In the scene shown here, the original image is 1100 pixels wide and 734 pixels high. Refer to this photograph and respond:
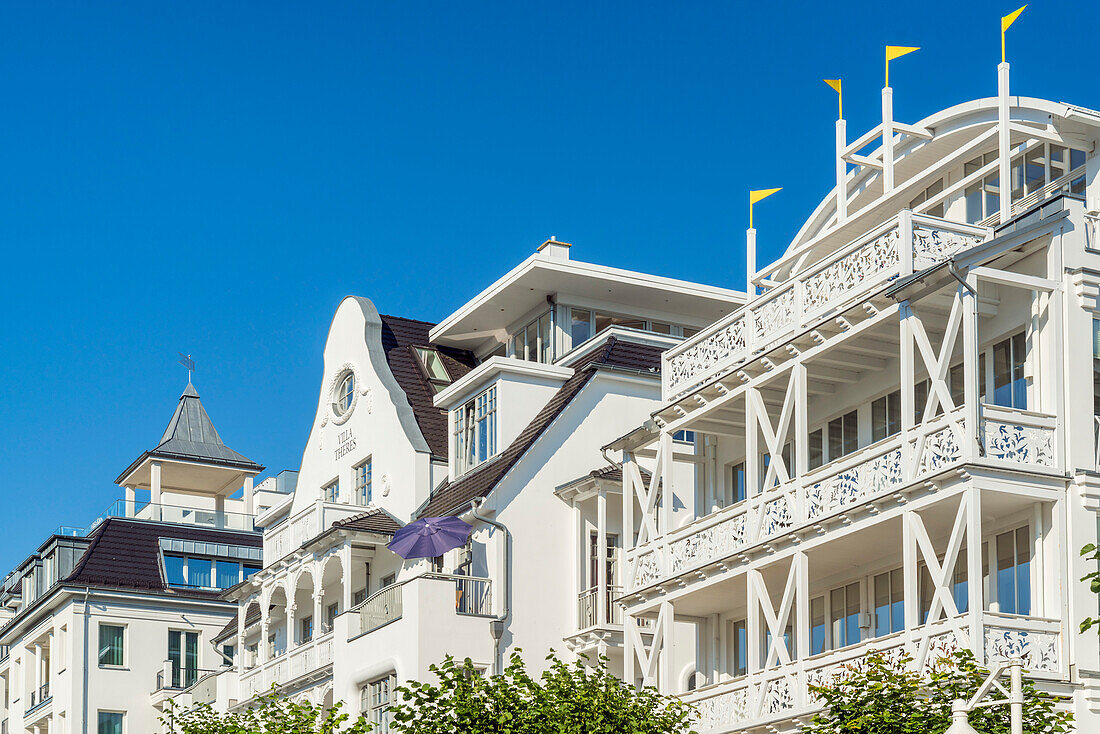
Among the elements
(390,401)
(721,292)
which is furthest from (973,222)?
(390,401)

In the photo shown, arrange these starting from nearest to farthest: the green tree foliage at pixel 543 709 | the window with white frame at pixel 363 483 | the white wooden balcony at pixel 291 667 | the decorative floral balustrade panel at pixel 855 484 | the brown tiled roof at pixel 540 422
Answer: the decorative floral balustrade panel at pixel 855 484 → the green tree foliage at pixel 543 709 → the brown tiled roof at pixel 540 422 → the white wooden balcony at pixel 291 667 → the window with white frame at pixel 363 483

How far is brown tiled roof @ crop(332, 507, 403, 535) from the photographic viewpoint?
42.5m

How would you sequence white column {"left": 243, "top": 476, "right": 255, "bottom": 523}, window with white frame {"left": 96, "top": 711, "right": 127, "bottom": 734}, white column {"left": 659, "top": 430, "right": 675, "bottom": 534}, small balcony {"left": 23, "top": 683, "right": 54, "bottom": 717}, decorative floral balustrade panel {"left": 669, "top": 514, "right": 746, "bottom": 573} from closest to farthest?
decorative floral balustrade panel {"left": 669, "top": 514, "right": 746, "bottom": 573} < white column {"left": 659, "top": 430, "right": 675, "bottom": 534} < window with white frame {"left": 96, "top": 711, "right": 127, "bottom": 734} < small balcony {"left": 23, "top": 683, "right": 54, "bottom": 717} < white column {"left": 243, "top": 476, "right": 255, "bottom": 523}

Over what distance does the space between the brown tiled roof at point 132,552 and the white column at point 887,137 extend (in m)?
37.7

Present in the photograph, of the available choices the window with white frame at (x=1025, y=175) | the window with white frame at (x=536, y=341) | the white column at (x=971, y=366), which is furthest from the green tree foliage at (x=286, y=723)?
the window with white frame at (x=1025, y=175)

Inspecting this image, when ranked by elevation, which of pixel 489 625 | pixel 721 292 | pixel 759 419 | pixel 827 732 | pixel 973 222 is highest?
pixel 721 292

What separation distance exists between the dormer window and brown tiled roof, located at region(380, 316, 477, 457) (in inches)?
5.1

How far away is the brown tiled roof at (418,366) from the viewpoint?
44.5 m

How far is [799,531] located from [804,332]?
305 cm

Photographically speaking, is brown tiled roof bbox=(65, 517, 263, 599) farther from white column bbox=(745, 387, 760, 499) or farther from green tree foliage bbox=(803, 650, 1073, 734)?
green tree foliage bbox=(803, 650, 1073, 734)

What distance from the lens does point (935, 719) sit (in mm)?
22500

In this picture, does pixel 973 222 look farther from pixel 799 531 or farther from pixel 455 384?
pixel 455 384

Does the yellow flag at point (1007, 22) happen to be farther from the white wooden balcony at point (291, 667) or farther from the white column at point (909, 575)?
the white wooden balcony at point (291, 667)

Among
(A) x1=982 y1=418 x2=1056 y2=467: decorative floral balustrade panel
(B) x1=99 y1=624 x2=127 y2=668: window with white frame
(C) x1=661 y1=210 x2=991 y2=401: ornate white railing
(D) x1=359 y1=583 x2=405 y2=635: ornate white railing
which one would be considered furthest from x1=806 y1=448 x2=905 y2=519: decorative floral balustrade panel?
(B) x1=99 y1=624 x2=127 y2=668: window with white frame
